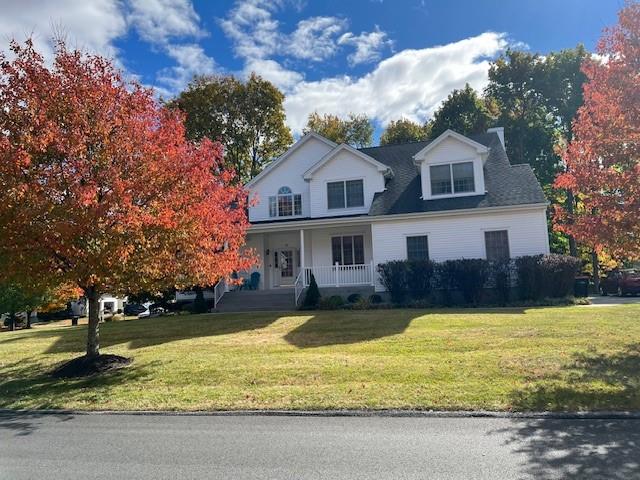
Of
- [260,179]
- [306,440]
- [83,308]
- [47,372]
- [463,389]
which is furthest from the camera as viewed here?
[83,308]

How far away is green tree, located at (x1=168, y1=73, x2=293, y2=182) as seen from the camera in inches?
1478

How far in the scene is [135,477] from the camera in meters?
4.98

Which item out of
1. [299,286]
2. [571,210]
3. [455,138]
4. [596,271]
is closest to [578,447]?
[299,286]

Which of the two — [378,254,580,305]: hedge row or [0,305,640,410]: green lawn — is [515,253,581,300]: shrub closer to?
[378,254,580,305]: hedge row

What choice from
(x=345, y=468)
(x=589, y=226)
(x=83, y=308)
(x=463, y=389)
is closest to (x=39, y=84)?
(x=345, y=468)

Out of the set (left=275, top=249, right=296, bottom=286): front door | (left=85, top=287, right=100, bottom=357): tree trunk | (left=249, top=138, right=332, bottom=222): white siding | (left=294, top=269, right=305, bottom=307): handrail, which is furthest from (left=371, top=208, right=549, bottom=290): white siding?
(left=85, top=287, right=100, bottom=357): tree trunk

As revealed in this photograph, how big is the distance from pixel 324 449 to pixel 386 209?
17.2 m

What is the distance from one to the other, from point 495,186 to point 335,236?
7.87 metres

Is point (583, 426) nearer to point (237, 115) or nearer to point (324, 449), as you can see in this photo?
point (324, 449)

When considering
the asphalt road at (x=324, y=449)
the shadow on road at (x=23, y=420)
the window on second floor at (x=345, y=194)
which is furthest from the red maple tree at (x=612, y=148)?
the window on second floor at (x=345, y=194)

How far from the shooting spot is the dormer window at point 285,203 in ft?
83.3

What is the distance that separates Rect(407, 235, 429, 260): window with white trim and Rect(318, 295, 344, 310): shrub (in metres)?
3.89

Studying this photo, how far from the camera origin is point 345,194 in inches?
945

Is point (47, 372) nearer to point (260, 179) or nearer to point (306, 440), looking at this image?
point (306, 440)
